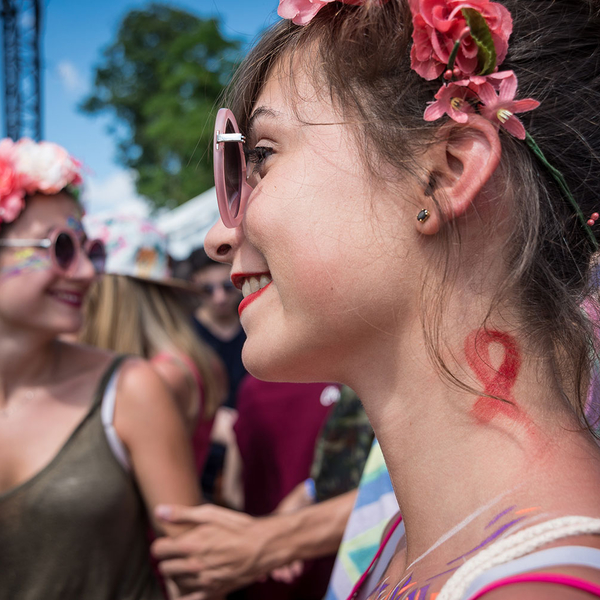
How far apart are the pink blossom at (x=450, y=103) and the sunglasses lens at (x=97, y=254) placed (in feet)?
7.42

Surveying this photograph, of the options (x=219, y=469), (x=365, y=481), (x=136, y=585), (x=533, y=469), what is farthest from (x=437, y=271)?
(x=219, y=469)

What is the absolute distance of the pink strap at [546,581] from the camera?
797 mm

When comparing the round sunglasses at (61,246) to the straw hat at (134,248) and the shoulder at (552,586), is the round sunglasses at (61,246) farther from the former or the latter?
the shoulder at (552,586)

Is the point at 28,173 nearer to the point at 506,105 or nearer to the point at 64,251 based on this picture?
the point at 64,251

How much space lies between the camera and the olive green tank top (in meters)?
2.23

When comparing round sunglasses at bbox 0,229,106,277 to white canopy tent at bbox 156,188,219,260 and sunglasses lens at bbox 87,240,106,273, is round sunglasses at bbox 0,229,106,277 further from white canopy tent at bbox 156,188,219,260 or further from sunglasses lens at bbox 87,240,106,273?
white canopy tent at bbox 156,188,219,260

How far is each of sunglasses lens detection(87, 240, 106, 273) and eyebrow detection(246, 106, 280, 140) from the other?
6.12 ft

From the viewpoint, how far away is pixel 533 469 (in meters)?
1.02

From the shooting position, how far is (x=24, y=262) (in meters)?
2.74

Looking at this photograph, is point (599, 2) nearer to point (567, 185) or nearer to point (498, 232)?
point (567, 185)

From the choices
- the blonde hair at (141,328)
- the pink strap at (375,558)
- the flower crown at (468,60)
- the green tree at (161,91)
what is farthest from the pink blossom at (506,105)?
the green tree at (161,91)

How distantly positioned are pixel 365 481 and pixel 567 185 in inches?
42.8

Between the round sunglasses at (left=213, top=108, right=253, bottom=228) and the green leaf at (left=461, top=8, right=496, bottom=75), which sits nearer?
the green leaf at (left=461, top=8, right=496, bottom=75)

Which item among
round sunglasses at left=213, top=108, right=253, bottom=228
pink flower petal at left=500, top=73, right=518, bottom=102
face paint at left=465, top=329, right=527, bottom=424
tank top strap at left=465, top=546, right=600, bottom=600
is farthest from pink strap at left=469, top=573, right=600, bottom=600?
round sunglasses at left=213, top=108, right=253, bottom=228
